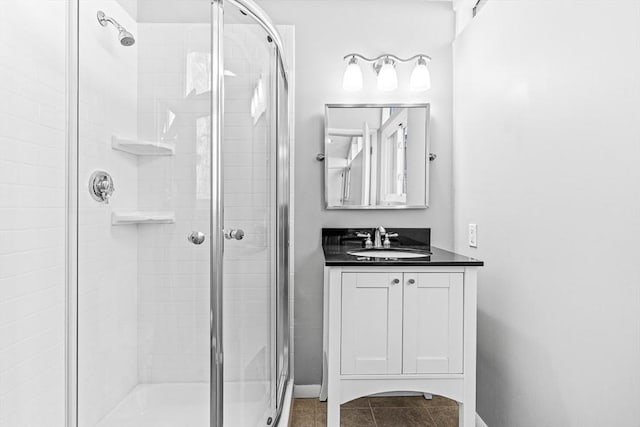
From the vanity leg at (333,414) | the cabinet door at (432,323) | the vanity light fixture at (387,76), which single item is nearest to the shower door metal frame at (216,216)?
the vanity leg at (333,414)

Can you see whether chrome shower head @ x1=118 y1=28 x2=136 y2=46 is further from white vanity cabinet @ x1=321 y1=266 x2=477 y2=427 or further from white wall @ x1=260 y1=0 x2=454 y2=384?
white wall @ x1=260 y1=0 x2=454 y2=384

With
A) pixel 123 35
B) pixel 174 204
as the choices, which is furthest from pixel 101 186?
pixel 123 35

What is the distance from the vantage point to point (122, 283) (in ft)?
4.11

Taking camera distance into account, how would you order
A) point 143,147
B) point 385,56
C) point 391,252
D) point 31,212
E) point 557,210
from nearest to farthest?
1. point 143,147
2. point 31,212
3. point 557,210
4. point 391,252
5. point 385,56

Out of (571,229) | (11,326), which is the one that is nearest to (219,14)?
(11,326)

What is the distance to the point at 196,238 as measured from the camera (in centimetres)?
139

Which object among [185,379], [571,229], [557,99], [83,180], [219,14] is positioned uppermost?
[219,14]

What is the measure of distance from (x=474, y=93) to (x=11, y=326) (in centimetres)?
224

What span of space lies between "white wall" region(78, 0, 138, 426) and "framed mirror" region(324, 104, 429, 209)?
159 centimetres

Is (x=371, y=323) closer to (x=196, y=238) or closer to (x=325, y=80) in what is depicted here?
(x=196, y=238)

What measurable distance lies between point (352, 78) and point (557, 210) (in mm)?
1465

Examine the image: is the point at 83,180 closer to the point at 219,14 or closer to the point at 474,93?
the point at 219,14

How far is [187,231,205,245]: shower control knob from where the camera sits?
54.4 inches

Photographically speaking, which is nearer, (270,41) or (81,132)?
(81,132)
